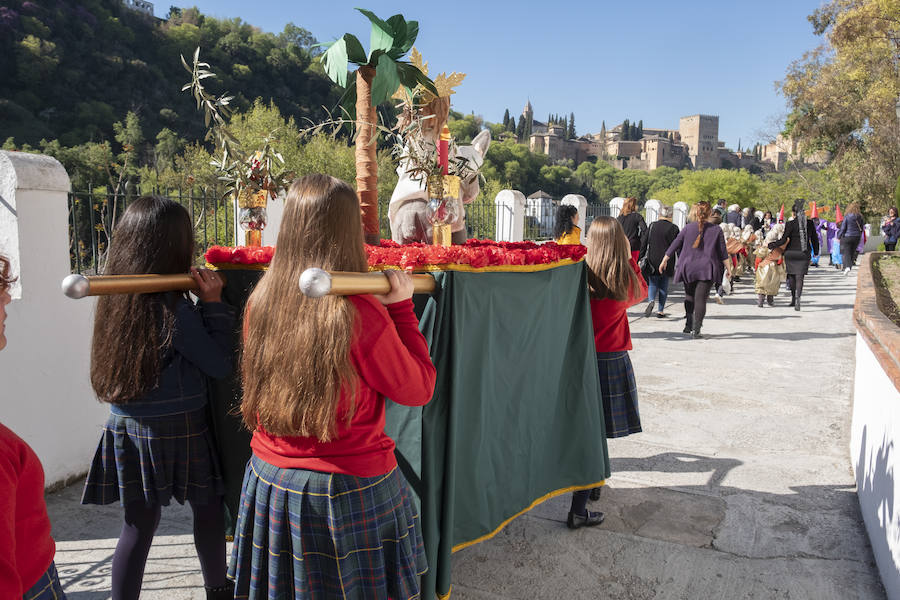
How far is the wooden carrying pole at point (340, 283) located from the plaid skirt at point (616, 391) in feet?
6.79

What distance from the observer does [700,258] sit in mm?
7914

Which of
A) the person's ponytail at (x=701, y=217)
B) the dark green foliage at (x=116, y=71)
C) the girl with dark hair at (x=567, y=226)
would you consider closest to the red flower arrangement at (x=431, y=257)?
the girl with dark hair at (x=567, y=226)

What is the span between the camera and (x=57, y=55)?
5300 cm

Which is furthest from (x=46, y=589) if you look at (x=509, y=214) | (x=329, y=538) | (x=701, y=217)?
(x=509, y=214)

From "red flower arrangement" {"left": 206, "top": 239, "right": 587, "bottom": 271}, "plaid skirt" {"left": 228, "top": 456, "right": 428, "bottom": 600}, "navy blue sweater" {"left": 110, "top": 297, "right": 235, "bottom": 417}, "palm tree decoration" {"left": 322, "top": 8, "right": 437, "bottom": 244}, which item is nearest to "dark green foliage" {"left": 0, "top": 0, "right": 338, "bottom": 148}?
"palm tree decoration" {"left": 322, "top": 8, "right": 437, "bottom": 244}

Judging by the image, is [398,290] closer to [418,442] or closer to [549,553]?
[418,442]

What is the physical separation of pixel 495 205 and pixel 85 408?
6686mm

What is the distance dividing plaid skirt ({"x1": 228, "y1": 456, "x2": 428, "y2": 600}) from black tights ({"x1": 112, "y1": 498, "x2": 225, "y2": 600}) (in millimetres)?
545

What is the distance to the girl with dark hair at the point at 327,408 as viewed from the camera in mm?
1558

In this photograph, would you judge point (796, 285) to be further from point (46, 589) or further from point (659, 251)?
point (46, 589)

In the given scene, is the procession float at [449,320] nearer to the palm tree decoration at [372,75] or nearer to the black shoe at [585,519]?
the palm tree decoration at [372,75]

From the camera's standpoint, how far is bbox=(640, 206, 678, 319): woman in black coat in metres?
9.11

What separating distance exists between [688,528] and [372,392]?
2193mm

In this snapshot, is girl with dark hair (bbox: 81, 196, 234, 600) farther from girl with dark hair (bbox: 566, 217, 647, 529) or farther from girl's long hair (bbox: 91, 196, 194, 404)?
girl with dark hair (bbox: 566, 217, 647, 529)
